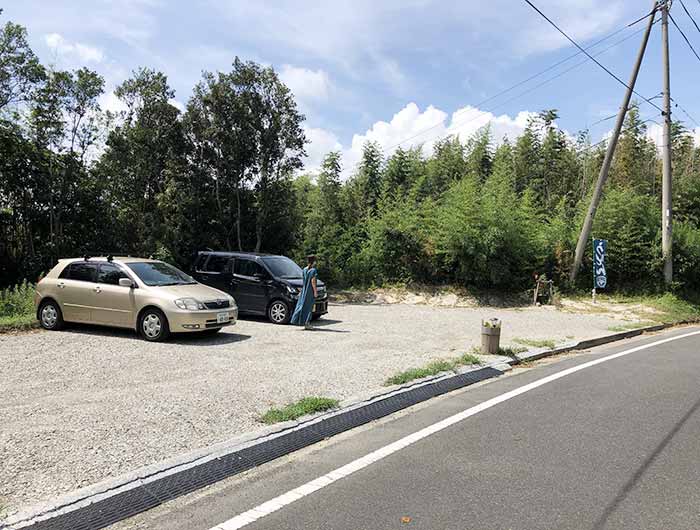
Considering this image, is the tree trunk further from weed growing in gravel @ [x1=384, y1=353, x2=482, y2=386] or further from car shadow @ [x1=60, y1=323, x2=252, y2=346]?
weed growing in gravel @ [x1=384, y1=353, x2=482, y2=386]

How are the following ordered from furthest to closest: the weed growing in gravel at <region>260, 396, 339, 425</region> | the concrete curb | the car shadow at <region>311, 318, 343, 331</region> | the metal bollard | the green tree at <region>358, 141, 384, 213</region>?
1. the green tree at <region>358, 141, 384, 213</region>
2. the car shadow at <region>311, 318, 343, 331</region>
3. the metal bollard
4. the weed growing in gravel at <region>260, 396, 339, 425</region>
5. the concrete curb

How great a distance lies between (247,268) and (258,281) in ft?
1.84

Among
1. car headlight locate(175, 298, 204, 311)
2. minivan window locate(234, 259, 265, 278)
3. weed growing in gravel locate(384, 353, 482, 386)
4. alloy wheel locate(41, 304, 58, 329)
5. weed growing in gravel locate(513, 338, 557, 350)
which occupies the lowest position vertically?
weed growing in gravel locate(384, 353, 482, 386)

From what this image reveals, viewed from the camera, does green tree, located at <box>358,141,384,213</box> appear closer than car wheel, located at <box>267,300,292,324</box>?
No

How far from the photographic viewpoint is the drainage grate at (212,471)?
313cm

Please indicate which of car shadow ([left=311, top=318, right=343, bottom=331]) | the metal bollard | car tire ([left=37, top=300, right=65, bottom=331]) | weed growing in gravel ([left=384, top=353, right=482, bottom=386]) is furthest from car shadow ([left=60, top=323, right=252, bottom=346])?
the metal bollard

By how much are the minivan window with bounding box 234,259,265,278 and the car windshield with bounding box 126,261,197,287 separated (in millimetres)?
2239

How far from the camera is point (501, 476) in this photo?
380cm

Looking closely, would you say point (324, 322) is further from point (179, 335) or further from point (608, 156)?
point (608, 156)

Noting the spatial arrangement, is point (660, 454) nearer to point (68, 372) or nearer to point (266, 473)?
point (266, 473)

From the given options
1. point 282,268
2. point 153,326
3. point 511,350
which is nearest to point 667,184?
point 511,350

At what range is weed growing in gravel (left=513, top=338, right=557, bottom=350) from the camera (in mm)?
9695

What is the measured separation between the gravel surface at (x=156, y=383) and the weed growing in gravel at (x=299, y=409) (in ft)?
0.54

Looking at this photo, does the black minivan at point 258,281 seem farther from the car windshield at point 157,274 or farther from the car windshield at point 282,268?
the car windshield at point 157,274
